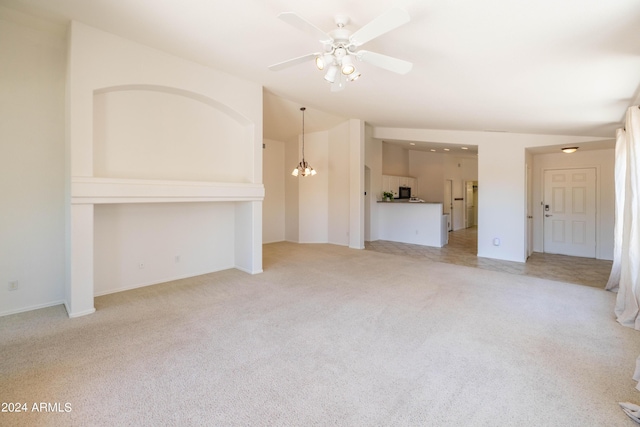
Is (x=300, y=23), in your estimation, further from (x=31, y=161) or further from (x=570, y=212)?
(x=570, y=212)

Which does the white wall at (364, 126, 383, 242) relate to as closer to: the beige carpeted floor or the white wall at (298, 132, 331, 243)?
the white wall at (298, 132, 331, 243)

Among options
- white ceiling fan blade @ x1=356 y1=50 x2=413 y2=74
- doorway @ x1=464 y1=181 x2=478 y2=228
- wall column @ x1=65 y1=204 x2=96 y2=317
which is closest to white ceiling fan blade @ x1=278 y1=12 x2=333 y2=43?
white ceiling fan blade @ x1=356 y1=50 x2=413 y2=74

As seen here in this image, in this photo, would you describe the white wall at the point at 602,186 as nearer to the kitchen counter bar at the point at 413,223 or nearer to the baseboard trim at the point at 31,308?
the kitchen counter bar at the point at 413,223

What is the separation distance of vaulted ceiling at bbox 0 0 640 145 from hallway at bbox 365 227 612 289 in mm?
2438

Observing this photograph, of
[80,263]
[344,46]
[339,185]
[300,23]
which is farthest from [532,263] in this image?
[80,263]

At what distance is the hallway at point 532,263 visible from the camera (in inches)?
185

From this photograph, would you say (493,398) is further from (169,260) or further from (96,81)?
(96,81)

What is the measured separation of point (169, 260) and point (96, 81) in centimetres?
259

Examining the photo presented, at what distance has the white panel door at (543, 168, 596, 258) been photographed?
6.12 metres

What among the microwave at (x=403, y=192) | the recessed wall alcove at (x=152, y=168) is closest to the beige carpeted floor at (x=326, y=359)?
the recessed wall alcove at (x=152, y=168)

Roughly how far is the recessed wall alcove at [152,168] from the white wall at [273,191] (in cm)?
288

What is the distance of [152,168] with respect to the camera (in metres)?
4.02

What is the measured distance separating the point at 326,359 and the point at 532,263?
541 cm

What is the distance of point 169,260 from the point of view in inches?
175
